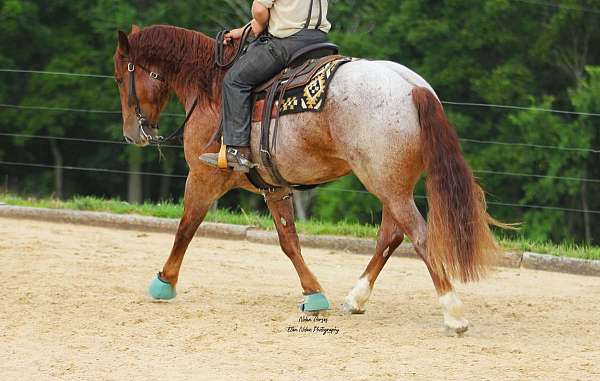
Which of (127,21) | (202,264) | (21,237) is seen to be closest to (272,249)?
(202,264)

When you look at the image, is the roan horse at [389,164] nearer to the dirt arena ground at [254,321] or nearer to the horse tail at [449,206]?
the horse tail at [449,206]

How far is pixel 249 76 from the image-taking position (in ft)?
25.1

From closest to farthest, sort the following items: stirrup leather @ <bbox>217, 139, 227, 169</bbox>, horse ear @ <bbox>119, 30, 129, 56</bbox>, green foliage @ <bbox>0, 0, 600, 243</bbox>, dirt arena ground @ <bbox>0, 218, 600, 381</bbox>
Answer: dirt arena ground @ <bbox>0, 218, 600, 381</bbox>, stirrup leather @ <bbox>217, 139, 227, 169</bbox>, horse ear @ <bbox>119, 30, 129, 56</bbox>, green foliage @ <bbox>0, 0, 600, 243</bbox>

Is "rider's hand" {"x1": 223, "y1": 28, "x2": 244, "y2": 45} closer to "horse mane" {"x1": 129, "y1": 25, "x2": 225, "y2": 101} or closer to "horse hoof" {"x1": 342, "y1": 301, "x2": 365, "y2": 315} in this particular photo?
"horse mane" {"x1": 129, "y1": 25, "x2": 225, "y2": 101}

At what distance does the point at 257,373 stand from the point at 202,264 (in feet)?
13.6

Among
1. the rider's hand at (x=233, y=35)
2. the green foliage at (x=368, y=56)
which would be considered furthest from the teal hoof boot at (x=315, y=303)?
the green foliage at (x=368, y=56)

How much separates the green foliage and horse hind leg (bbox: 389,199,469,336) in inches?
768

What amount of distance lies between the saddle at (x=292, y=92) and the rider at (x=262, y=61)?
61 millimetres

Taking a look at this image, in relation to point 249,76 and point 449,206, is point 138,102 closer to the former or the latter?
point 249,76

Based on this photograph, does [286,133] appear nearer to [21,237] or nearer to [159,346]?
[159,346]

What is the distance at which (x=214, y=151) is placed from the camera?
311 inches

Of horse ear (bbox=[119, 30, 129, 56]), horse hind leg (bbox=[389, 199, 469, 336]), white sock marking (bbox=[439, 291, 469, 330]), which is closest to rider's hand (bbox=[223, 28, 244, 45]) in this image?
horse ear (bbox=[119, 30, 129, 56])

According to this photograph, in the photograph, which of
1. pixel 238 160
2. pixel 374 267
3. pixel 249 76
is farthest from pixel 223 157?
pixel 374 267

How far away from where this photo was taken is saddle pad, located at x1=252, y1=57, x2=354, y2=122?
7.19 meters
